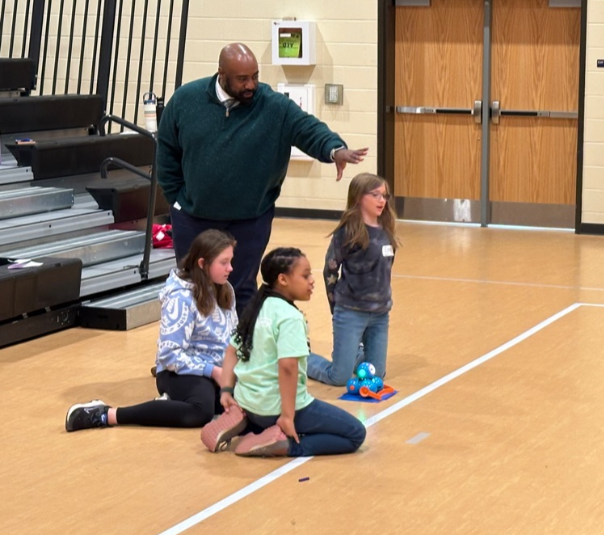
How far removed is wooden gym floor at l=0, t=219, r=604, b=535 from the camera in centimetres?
A: 388

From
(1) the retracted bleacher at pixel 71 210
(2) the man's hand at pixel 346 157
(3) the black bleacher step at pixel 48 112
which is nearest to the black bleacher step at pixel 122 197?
(1) the retracted bleacher at pixel 71 210

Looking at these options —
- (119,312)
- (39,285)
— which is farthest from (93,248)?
(39,285)

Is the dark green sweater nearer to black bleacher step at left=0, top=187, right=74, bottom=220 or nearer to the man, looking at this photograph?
the man

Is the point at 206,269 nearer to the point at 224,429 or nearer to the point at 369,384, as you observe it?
the point at 224,429

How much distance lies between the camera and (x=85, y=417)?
486 cm

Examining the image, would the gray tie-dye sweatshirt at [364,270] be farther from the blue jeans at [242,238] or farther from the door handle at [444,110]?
the door handle at [444,110]

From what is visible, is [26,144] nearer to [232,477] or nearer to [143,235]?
[143,235]

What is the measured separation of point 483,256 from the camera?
28.9 feet

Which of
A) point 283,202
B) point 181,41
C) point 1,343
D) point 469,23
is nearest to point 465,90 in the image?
point 469,23

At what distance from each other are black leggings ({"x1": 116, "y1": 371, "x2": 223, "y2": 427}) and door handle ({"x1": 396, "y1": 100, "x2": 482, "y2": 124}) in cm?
585

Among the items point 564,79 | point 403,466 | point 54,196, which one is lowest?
point 403,466

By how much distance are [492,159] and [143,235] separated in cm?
371

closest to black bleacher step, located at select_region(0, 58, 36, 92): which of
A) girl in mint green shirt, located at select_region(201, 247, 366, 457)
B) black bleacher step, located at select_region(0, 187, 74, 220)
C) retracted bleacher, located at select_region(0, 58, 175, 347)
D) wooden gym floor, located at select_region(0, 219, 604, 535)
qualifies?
retracted bleacher, located at select_region(0, 58, 175, 347)

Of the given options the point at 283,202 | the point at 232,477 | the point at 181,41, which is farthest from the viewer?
the point at 283,202
